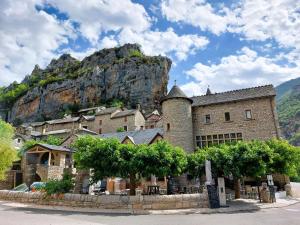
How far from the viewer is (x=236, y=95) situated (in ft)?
89.2

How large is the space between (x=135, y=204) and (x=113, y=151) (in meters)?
3.44

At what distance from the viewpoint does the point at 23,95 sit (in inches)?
3223

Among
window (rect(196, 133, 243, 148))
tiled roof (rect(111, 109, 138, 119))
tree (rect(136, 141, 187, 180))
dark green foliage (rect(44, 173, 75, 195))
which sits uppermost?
tiled roof (rect(111, 109, 138, 119))

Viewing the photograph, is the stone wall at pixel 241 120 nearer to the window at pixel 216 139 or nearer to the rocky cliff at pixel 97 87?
the window at pixel 216 139

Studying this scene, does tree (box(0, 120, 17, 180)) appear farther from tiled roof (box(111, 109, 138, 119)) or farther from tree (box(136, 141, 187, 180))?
tiled roof (box(111, 109, 138, 119))

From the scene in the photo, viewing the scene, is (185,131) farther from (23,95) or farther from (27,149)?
(23,95)

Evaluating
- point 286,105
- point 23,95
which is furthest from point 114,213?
point 286,105

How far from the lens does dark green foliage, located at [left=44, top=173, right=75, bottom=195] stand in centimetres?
1520

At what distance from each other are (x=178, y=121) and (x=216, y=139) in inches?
196

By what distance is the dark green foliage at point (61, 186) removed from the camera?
15.2 metres

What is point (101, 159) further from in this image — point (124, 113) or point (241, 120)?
point (124, 113)

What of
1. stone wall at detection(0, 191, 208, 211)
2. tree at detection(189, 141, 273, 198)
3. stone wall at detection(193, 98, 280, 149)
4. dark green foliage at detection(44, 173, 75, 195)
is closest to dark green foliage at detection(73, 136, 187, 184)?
stone wall at detection(0, 191, 208, 211)

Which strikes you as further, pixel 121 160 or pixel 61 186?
pixel 61 186

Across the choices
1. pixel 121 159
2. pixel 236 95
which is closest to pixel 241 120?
pixel 236 95
